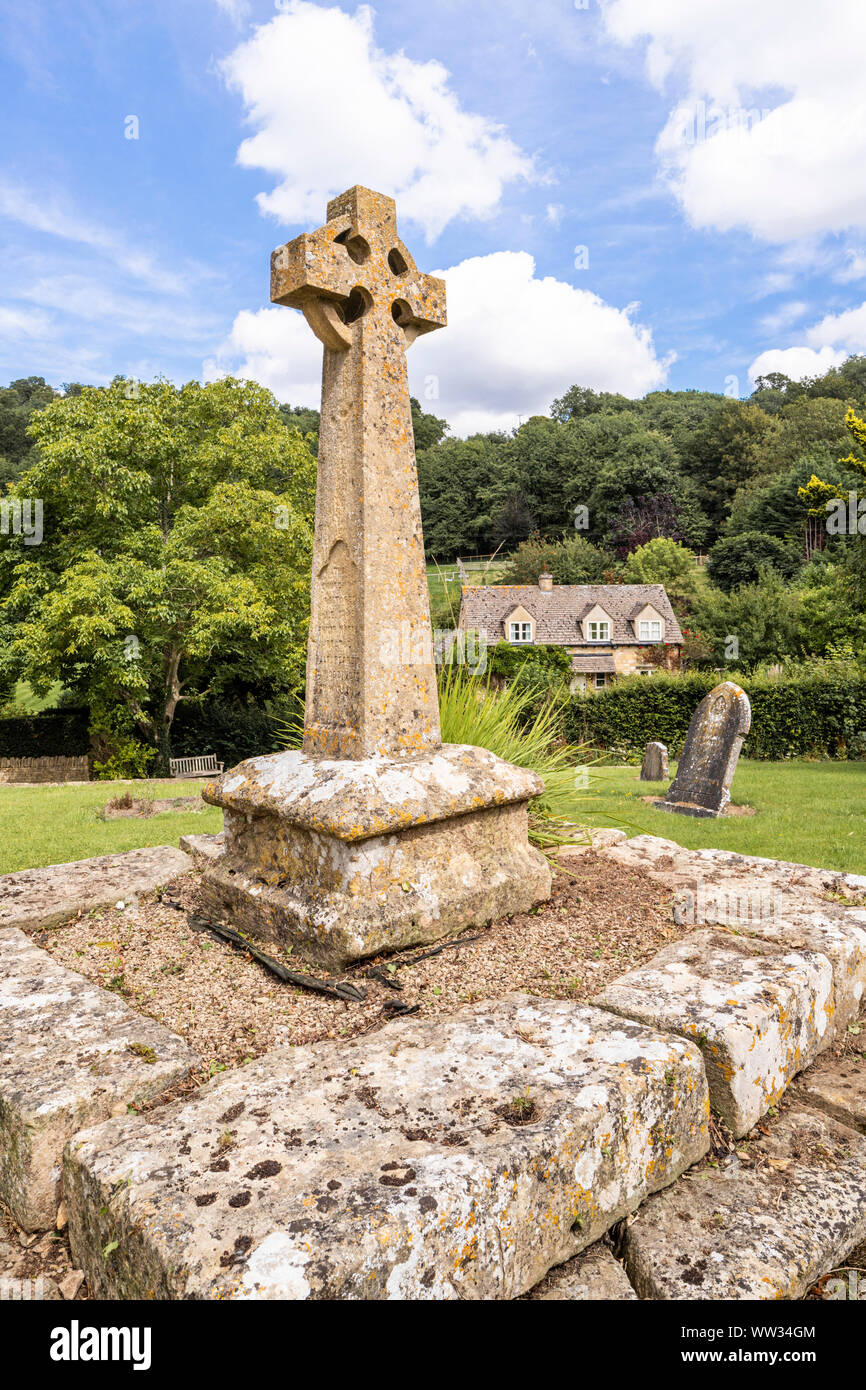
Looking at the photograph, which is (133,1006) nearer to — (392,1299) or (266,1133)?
(266,1133)

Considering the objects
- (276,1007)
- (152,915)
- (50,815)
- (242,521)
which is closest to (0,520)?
(242,521)

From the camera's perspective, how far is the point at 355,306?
348cm

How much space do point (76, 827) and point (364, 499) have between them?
6749 mm

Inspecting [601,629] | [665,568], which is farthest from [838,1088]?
[665,568]

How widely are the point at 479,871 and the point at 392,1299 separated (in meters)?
1.89

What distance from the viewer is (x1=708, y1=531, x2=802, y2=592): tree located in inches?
1783

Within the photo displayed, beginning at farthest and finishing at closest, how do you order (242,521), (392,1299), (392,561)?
(242,521) → (392,561) → (392,1299)

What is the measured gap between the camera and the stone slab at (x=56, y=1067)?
190cm

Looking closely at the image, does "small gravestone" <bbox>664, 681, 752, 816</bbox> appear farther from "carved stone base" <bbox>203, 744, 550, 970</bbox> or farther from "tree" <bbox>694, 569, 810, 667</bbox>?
"tree" <bbox>694, 569, 810, 667</bbox>

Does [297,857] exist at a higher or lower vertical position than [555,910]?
higher

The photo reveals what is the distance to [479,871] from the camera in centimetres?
327

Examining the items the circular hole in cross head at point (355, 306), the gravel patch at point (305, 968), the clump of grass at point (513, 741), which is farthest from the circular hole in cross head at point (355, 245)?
A: the gravel patch at point (305, 968)

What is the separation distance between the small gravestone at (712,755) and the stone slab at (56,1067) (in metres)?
9.86
